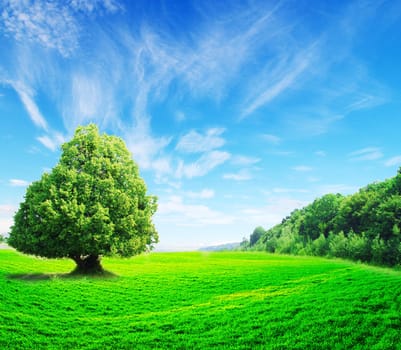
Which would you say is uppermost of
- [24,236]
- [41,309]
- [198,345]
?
[24,236]

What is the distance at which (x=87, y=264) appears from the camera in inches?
1013

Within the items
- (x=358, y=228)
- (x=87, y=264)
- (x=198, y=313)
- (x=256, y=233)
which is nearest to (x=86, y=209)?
(x=87, y=264)

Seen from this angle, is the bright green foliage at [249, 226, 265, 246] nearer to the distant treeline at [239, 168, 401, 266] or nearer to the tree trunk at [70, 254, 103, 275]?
the distant treeline at [239, 168, 401, 266]

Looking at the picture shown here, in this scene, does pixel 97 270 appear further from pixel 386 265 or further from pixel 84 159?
pixel 386 265

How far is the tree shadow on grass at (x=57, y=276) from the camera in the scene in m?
22.4

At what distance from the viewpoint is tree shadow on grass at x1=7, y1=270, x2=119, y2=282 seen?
22.4m

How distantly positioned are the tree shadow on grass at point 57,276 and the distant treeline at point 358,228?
3484 centimetres

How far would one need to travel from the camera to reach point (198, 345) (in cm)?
1242

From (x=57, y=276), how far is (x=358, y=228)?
52.3 metres

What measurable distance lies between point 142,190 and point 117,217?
3.59 m

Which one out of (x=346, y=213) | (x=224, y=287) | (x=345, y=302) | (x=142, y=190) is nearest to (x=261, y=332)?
(x=345, y=302)

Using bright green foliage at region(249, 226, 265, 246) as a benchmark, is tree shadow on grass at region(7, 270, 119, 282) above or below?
below

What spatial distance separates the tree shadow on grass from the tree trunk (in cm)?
33

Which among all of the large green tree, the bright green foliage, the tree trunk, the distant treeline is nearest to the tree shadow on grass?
the tree trunk
